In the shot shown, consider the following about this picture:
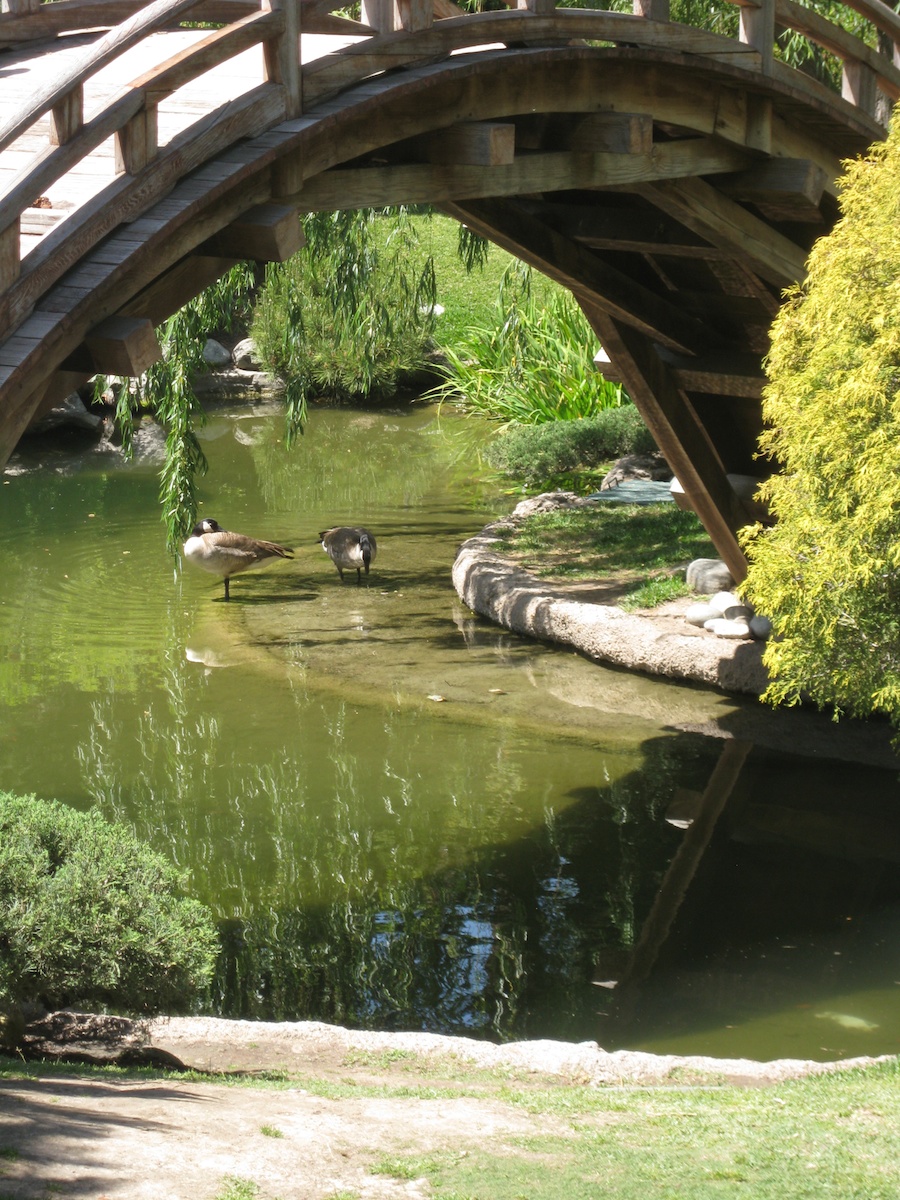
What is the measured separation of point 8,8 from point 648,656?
18.5 feet

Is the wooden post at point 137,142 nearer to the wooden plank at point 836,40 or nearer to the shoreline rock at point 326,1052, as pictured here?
the shoreline rock at point 326,1052

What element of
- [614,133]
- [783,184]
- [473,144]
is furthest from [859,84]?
[473,144]

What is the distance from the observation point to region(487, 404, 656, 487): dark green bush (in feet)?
50.9

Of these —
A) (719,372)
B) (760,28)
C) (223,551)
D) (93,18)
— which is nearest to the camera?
(93,18)

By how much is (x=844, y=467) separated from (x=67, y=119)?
362cm

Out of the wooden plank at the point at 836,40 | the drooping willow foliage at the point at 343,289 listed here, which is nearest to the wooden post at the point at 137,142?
the wooden plank at the point at 836,40

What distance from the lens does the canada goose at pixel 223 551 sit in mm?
11297

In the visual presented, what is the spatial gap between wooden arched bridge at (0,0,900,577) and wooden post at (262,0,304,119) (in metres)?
0.01

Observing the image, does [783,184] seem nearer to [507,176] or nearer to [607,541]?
[507,176]

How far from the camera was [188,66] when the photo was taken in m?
4.52

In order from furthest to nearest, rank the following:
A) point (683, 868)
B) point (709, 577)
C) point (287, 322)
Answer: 1. point (287, 322)
2. point (709, 577)
3. point (683, 868)

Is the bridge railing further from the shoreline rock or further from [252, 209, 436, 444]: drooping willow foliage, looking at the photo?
[252, 209, 436, 444]: drooping willow foliage

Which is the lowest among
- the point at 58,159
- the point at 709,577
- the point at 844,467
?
A: the point at 709,577

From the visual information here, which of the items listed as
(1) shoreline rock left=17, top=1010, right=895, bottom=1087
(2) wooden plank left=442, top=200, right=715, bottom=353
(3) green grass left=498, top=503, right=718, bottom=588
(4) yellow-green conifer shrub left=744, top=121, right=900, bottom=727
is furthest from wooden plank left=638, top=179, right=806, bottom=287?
(1) shoreline rock left=17, top=1010, right=895, bottom=1087
